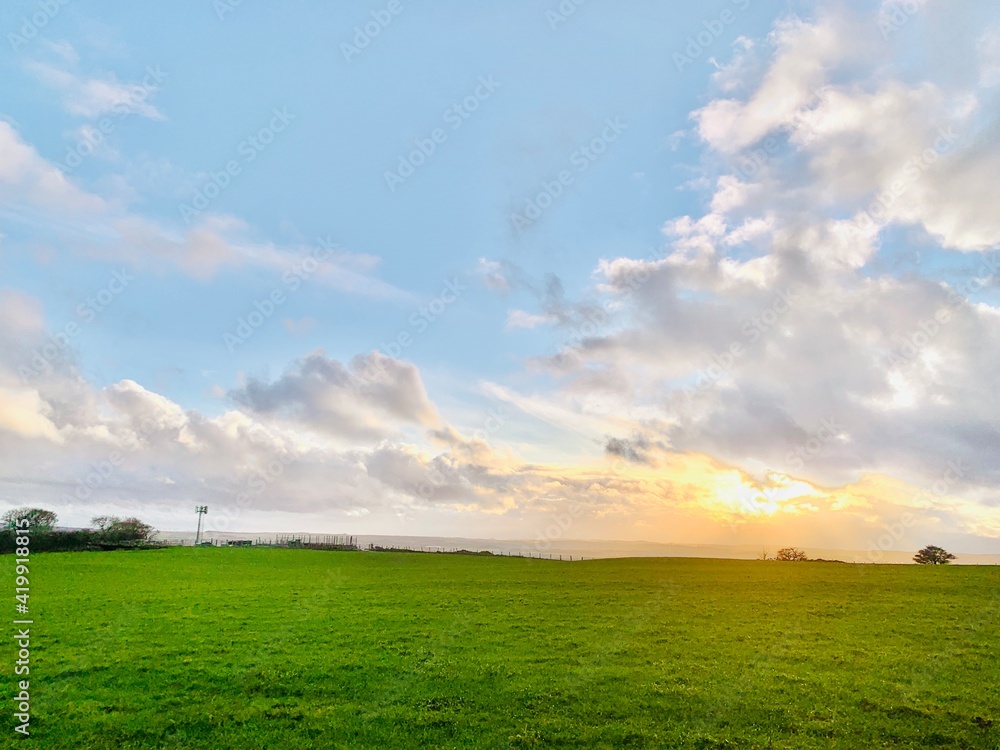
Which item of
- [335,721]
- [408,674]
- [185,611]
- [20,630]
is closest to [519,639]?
[408,674]

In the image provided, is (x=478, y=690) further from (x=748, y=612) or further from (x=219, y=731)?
(x=748, y=612)

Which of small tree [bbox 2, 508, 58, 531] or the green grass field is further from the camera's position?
small tree [bbox 2, 508, 58, 531]

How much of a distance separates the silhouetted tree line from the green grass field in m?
88.0

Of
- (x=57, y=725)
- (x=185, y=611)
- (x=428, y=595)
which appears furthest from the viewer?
(x=428, y=595)

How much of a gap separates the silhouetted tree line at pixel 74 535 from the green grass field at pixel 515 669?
88.0 m

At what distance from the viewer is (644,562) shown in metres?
90.9

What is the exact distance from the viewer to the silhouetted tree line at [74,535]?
125 meters

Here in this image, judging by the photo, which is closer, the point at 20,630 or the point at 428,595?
the point at 20,630

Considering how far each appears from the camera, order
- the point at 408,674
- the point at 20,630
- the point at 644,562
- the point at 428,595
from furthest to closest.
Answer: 1. the point at 644,562
2. the point at 428,595
3. the point at 20,630
4. the point at 408,674

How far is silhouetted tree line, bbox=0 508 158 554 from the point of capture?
412 feet

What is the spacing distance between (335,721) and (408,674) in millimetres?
6073

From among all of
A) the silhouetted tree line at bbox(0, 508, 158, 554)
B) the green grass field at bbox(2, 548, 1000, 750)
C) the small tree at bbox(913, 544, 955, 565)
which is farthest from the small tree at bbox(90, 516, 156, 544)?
the small tree at bbox(913, 544, 955, 565)

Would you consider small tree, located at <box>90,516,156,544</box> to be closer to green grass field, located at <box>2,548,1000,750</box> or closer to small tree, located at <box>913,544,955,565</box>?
green grass field, located at <box>2,548,1000,750</box>

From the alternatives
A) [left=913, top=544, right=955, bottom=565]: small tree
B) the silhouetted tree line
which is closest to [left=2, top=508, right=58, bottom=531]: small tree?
the silhouetted tree line
